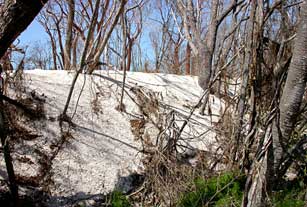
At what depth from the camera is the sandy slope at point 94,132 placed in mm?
4363

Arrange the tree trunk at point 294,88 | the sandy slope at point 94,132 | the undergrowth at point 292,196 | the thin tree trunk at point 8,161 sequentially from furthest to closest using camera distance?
the sandy slope at point 94,132 → the undergrowth at point 292,196 → the thin tree trunk at point 8,161 → the tree trunk at point 294,88

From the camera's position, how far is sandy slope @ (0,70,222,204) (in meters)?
4.36

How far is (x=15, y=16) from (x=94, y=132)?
8.60 ft

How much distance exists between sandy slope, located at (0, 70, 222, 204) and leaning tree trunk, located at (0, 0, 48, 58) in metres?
1.70

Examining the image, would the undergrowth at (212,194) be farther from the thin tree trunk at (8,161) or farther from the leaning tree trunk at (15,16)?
the leaning tree trunk at (15,16)

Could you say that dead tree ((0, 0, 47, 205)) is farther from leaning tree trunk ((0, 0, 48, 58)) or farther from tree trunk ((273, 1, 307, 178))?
tree trunk ((273, 1, 307, 178))

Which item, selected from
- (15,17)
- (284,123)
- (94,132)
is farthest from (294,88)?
(94,132)

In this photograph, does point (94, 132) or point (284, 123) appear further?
point (94, 132)

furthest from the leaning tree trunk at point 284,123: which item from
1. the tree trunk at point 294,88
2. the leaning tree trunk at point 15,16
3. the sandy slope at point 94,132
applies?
the leaning tree trunk at point 15,16

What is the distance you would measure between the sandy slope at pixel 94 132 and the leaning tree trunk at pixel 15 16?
5.59 ft

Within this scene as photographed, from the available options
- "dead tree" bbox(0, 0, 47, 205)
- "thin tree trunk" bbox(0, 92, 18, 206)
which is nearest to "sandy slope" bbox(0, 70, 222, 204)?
"thin tree trunk" bbox(0, 92, 18, 206)

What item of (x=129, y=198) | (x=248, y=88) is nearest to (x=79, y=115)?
(x=129, y=198)

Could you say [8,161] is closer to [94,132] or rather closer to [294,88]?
[94,132]

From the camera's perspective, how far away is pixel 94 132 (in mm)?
5238
